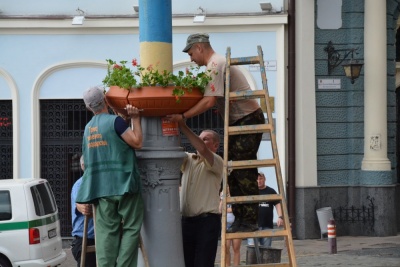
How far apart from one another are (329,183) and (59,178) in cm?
512

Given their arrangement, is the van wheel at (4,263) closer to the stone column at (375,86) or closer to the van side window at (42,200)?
the van side window at (42,200)

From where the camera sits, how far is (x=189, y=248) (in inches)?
335

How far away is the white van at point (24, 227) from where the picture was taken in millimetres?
13914

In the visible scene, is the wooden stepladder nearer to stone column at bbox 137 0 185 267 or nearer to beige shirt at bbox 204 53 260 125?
beige shirt at bbox 204 53 260 125

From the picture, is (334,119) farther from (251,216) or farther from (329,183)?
(251,216)

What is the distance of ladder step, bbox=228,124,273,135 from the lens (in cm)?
740

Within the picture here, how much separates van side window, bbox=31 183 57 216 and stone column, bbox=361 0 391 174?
24.6 ft

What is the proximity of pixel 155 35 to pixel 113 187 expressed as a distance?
1158 millimetres

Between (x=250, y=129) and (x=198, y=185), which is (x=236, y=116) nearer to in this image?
(x=250, y=129)

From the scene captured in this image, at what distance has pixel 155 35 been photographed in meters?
7.62

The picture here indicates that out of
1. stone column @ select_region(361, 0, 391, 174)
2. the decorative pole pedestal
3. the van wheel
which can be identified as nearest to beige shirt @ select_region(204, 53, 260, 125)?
the decorative pole pedestal

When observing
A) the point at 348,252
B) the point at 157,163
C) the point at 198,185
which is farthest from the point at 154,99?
the point at 348,252

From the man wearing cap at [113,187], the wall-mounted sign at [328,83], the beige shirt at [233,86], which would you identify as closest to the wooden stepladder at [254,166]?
the beige shirt at [233,86]

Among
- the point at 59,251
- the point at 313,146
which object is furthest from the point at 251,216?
the point at 313,146
